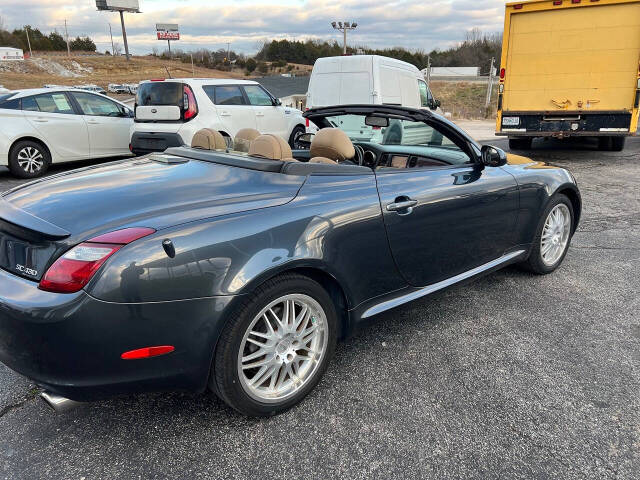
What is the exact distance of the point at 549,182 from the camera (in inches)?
151

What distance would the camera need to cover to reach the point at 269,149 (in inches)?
110

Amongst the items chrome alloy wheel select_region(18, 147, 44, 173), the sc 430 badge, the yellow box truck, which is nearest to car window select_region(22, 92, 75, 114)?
chrome alloy wheel select_region(18, 147, 44, 173)

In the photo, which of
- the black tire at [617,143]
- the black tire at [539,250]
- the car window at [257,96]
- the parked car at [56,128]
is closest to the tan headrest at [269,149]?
the black tire at [539,250]

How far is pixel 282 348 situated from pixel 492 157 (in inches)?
76.7

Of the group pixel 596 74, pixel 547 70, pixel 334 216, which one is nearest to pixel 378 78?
pixel 547 70

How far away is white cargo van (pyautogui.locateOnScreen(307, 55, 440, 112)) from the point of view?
8961 mm

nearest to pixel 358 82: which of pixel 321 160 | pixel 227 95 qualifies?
pixel 227 95

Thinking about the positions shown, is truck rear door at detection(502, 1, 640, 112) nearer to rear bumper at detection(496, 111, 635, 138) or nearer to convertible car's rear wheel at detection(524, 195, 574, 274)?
rear bumper at detection(496, 111, 635, 138)

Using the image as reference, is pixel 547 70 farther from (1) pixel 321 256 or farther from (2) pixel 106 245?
(2) pixel 106 245

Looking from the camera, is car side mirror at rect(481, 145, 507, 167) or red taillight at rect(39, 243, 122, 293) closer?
red taillight at rect(39, 243, 122, 293)

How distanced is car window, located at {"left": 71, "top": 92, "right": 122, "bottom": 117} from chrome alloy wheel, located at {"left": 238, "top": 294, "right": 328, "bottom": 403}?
8.31m

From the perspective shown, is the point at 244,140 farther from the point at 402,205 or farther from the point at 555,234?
the point at 555,234

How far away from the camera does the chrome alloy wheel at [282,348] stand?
7.33ft

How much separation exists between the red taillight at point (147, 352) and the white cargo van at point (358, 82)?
7515 mm
